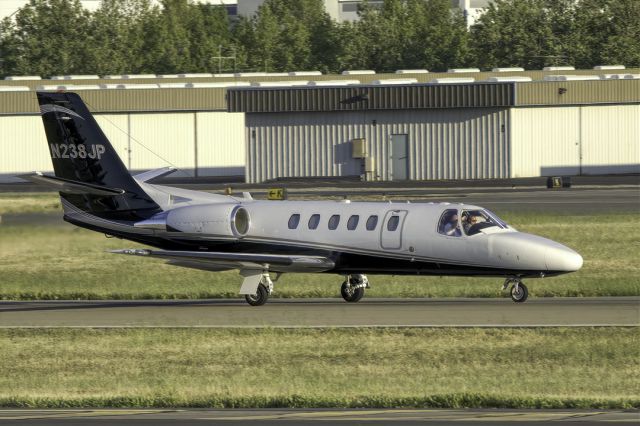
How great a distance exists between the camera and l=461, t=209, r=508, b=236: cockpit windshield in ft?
101

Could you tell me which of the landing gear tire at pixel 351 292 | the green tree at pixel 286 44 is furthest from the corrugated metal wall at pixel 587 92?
the green tree at pixel 286 44

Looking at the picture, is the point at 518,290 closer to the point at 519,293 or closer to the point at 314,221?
the point at 519,293

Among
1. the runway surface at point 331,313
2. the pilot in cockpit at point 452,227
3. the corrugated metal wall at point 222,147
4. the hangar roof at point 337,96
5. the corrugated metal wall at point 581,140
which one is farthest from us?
the corrugated metal wall at point 222,147

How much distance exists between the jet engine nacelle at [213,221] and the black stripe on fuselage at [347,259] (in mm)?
270

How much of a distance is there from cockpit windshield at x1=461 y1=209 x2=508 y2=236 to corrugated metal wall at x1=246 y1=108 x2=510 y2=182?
50076 mm

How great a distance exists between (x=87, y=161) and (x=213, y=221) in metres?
4.09

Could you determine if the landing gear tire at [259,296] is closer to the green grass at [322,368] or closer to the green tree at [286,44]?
the green grass at [322,368]

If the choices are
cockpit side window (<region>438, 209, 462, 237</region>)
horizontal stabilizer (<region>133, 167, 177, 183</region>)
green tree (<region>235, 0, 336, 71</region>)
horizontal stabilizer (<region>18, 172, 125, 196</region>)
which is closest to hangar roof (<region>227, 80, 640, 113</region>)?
horizontal stabilizer (<region>133, 167, 177, 183</region>)

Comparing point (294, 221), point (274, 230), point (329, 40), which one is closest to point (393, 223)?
point (294, 221)

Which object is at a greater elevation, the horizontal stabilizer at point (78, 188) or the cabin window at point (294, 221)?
the horizontal stabilizer at point (78, 188)

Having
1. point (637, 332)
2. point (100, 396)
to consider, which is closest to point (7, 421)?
point (100, 396)

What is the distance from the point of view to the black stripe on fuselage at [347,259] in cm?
3064

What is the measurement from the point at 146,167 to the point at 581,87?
1205 inches

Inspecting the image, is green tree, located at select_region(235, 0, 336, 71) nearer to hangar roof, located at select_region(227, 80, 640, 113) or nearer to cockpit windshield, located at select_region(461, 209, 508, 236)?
hangar roof, located at select_region(227, 80, 640, 113)
